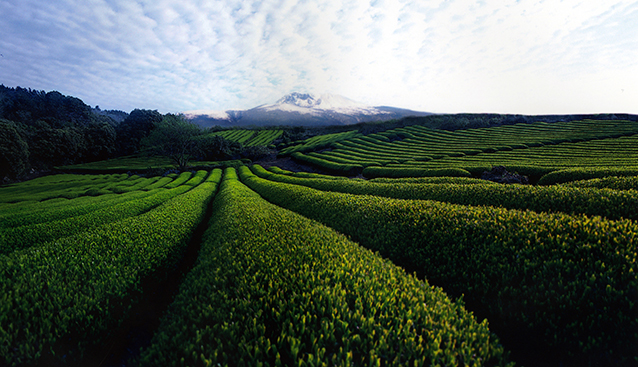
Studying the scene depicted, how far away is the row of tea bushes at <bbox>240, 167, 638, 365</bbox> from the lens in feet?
12.6

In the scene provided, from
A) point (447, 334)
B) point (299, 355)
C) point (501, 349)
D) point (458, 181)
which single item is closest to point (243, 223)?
point (299, 355)

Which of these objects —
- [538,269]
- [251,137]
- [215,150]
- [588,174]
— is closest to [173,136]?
[215,150]

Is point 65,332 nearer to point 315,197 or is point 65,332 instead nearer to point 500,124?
point 315,197

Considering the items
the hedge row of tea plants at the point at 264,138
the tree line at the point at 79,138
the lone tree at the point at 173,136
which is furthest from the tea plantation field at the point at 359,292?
the hedge row of tea plants at the point at 264,138

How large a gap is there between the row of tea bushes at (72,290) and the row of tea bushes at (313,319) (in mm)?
1680

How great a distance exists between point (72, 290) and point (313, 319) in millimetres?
5479

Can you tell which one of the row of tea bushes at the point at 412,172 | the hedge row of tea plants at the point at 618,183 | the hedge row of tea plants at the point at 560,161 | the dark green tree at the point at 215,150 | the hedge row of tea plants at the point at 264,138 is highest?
the hedge row of tea plants at the point at 264,138

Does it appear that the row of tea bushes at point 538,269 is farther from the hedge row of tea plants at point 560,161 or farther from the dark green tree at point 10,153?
the dark green tree at point 10,153

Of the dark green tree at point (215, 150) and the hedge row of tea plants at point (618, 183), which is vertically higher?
the dark green tree at point (215, 150)

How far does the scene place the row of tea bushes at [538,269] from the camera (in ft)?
12.6

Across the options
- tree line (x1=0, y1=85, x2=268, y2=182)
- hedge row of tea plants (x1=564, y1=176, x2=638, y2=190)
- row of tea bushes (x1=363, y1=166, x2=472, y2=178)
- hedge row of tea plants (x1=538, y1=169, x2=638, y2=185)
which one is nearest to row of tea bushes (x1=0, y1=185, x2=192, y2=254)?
hedge row of tea plants (x1=564, y1=176, x2=638, y2=190)

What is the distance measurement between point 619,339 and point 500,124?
296ft

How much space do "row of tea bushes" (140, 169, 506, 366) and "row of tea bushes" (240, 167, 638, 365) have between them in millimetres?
1335

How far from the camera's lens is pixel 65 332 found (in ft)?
13.9
